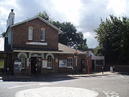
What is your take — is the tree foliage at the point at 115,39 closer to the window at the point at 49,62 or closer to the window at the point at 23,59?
the window at the point at 49,62

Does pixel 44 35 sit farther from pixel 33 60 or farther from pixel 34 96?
pixel 34 96

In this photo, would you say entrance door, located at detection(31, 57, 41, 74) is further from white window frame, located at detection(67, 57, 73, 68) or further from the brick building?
white window frame, located at detection(67, 57, 73, 68)

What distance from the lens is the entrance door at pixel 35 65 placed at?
3416cm

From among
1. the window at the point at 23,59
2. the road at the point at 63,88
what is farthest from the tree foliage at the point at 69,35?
the road at the point at 63,88

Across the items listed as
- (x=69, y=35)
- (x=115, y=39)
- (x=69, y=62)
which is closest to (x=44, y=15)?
(x=69, y=35)

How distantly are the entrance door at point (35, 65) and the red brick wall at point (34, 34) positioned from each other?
1.63 metres

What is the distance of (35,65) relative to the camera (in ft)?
113

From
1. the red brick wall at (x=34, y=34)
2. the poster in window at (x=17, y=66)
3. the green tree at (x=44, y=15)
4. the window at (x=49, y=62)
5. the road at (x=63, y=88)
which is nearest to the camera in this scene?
the road at (x=63, y=88)

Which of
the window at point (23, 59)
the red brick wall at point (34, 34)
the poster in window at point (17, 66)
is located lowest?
the poster in window at point (17, 66)

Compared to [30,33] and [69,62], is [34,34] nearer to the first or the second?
[30,33]

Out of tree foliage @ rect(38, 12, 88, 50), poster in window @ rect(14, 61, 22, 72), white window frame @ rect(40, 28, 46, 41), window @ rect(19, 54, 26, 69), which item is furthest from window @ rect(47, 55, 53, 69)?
tree foliage @ rect(38, 12, 88, 50)

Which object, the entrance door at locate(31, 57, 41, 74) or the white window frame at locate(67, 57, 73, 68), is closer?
the entrance door at locate(31, 57, 41, 74)

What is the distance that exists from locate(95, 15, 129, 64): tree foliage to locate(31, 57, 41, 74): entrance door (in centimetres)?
1476

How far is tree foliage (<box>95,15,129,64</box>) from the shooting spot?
42438 mm
